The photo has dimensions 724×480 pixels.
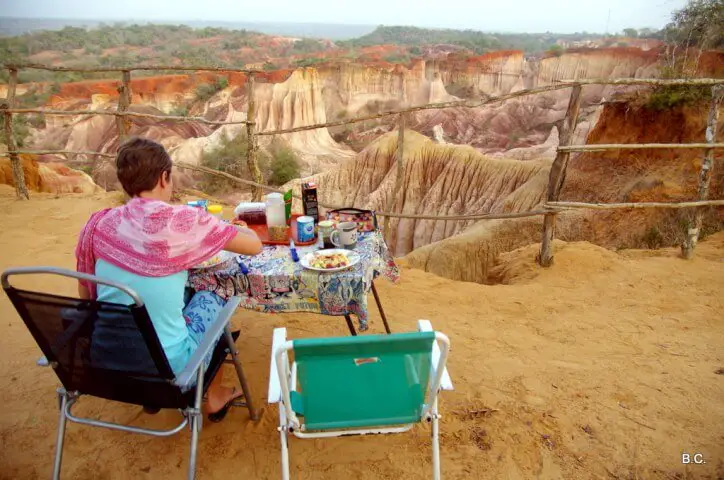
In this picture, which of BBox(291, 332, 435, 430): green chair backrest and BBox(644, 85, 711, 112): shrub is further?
BBox(644, 85, 711, 112): shrub

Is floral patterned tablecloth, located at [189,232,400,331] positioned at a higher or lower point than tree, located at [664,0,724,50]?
lower

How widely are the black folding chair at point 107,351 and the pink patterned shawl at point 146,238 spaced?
234 millimetres

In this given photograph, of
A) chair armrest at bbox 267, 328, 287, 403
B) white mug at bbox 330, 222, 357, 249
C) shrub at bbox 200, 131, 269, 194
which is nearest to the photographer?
chair armrest at bbox 267, 328, 287, 403

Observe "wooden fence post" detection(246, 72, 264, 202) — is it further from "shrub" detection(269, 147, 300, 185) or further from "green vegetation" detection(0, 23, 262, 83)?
"green vegetation" detection(0, 23, 262, 83)

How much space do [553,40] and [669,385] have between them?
88.3 meters

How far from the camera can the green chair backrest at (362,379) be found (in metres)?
1.48

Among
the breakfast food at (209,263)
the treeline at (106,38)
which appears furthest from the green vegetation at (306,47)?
the breakfast food at (209,263)

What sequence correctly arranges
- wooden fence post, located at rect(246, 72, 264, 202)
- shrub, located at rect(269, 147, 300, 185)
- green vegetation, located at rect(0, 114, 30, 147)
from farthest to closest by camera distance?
→ shrub, located at rect(269, 147, 300, 185)
green vegetation, located at rect(0, 114, 30, 147)
wooden fence post, located at rect(246, 72, 264, 202)

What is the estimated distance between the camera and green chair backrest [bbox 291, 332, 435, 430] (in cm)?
148

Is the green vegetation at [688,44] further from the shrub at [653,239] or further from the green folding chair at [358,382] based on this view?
the green folding chair at [358,382]

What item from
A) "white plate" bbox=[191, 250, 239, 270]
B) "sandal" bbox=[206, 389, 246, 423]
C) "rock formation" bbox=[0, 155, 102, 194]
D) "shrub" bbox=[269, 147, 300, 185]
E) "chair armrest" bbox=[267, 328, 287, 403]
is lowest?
"shrub" bbox=[269, 147, 300, 185]

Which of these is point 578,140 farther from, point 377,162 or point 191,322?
point 191,322

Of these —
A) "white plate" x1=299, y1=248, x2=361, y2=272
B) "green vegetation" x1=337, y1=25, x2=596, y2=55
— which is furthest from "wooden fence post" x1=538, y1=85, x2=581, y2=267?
"green vegetation" x1=337, y1=25, x2=596, y2=55

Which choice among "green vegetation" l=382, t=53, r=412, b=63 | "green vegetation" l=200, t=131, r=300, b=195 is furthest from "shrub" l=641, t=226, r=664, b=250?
"green vegetation" l=382, t=53, r=412, b=63
